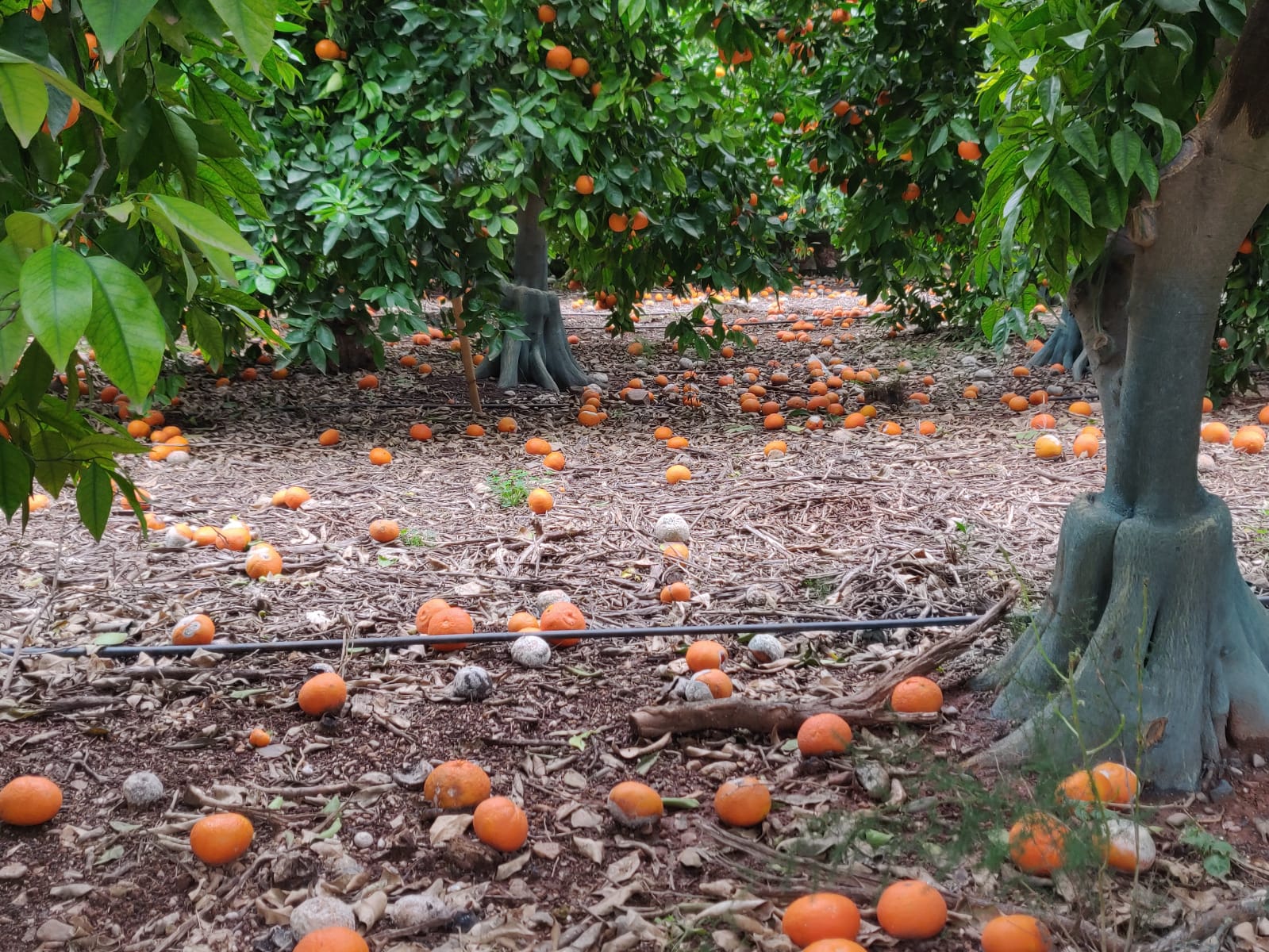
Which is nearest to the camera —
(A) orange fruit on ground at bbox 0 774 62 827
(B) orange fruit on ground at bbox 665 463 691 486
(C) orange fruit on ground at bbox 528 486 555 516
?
(A) orange fruit on ground at bbox 0 774 62 827

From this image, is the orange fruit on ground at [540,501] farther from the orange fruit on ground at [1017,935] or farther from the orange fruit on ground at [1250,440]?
the orange fruit on ground at [1250,440]

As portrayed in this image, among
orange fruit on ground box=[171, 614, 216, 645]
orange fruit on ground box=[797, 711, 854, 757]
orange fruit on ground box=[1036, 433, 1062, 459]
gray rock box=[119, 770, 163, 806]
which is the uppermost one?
orange fruit on ground box=[1036, 433, 1062, 459]

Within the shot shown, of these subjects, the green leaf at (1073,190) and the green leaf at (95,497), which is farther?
the green leaf at (1073,190)

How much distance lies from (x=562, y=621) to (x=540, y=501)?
4.40ft

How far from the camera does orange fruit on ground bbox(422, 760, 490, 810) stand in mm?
2338

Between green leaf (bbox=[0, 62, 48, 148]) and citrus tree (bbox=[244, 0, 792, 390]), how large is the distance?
4296mm

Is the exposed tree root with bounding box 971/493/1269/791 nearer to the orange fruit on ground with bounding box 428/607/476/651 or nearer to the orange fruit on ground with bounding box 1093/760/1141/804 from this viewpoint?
the orange fruit on ground with bounding box 1093/760/1141/804

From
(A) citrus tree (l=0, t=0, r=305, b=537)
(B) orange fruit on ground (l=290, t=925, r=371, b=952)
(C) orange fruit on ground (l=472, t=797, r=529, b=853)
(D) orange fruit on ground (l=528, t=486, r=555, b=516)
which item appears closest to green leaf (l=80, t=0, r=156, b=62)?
(A) citrus tree (l=0, t=0, r=305, b=537)

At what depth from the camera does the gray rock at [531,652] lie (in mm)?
3117

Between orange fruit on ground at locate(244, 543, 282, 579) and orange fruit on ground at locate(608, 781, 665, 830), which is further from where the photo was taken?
orange fruit on ground at locate(244, 543, 282, 579)

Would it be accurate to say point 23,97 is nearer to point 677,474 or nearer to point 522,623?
point 522,623

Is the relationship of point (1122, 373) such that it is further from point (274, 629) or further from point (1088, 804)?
point (274, 629)

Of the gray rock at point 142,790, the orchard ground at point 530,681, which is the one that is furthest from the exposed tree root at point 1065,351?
the gray rock at point 142,790

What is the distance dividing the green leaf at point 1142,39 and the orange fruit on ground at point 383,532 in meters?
3.24
